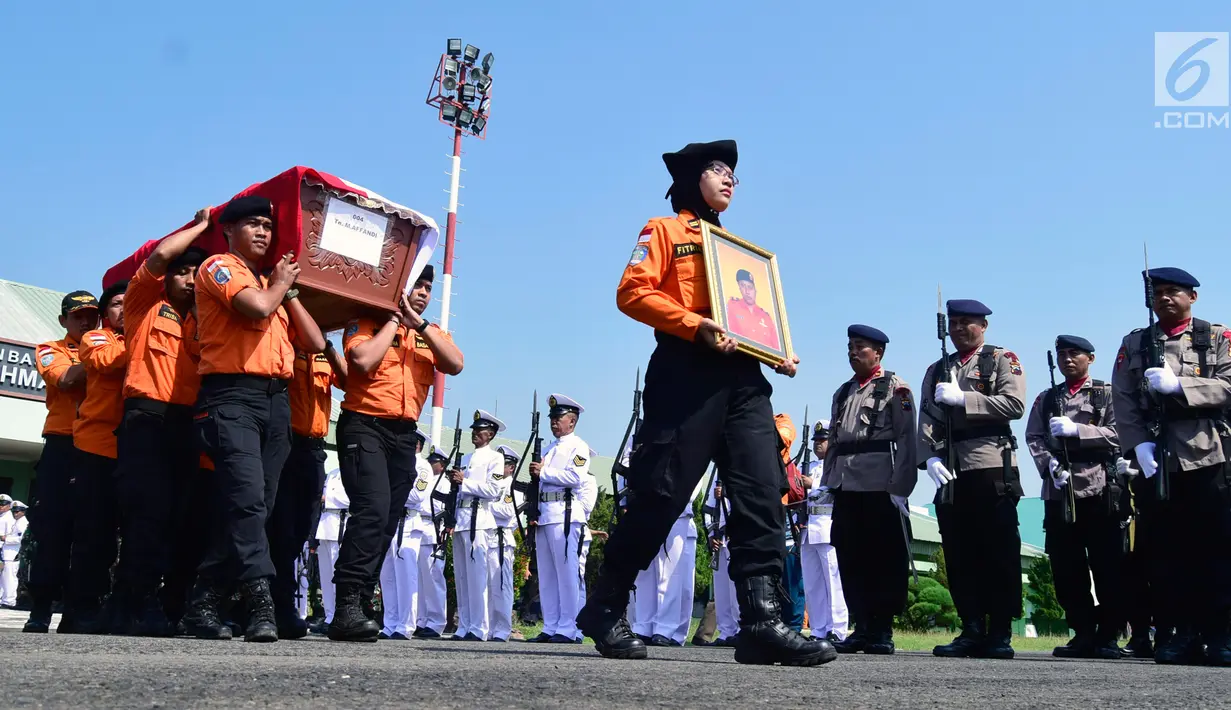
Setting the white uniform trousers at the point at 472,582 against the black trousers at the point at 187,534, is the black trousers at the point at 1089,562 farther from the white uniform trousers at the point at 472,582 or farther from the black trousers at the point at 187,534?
the black trousers at the point at 187,534

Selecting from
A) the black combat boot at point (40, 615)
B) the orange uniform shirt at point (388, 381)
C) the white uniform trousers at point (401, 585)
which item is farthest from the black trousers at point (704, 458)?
the white uniform trousers at point (401, 585)

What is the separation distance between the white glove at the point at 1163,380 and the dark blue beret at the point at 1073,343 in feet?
8.15

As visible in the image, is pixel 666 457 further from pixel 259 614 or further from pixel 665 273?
pixel 259 614

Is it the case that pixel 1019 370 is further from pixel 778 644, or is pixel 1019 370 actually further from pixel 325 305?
pixel 325 305

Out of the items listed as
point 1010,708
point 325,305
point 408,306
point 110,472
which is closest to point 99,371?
point 110,472

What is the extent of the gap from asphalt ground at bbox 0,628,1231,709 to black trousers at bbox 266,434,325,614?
1639 mm

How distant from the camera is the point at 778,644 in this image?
4438 mm

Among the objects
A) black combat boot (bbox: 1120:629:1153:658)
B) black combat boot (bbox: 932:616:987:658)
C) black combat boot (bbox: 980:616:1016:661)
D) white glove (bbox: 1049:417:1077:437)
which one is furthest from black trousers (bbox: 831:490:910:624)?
black combat boot (bbox: 1120:629:1153:658)

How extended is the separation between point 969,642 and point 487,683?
4.76 meters

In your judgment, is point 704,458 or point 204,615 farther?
point 204,615

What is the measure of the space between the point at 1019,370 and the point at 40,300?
28.4 meters

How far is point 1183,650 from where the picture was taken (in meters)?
6.26

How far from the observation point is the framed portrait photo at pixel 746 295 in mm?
4859

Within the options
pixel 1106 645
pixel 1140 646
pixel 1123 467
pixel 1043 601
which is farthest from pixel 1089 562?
pixel 1043 601
